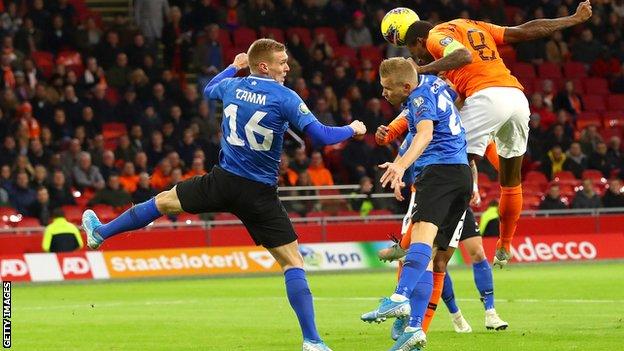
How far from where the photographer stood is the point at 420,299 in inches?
448

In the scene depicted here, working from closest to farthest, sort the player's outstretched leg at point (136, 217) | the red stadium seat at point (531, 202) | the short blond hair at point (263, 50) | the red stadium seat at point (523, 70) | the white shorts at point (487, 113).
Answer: the short blond hair at point (263, 50) < the player's outstretched leg at point (136, 217) < the white shorts at point (487, 113) < the red stadium seat at point (531, 202) < the red stadium seat at point (523, 70)

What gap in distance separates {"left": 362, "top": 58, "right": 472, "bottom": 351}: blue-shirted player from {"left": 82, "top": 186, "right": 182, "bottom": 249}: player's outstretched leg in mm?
2058

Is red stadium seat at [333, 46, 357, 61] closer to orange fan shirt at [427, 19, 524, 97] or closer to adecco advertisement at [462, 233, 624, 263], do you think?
adecco advertisement at [462, 233, 624, 263]

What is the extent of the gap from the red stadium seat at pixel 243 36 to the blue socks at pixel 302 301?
2229 centimetres

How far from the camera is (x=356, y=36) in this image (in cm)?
3509

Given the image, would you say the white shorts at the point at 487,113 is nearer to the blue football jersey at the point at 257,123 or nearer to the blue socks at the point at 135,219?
the blue football jersey at the point at 257,123

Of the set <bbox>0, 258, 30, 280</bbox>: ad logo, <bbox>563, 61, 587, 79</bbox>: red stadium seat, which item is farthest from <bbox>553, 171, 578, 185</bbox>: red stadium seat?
<bbox>0, 258, 30, 280</bbox>: ad logo

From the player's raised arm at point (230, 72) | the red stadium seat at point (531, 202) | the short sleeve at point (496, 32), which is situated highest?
the player's raised arm at point (230, 72)

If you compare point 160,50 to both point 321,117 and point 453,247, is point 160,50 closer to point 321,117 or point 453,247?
point 321,117

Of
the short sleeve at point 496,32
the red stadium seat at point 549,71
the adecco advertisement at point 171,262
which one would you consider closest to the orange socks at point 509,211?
the short sleeve at point 496,32

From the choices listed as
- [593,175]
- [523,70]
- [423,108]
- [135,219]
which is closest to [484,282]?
[423,108]

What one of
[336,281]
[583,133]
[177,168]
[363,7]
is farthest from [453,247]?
[363,7]

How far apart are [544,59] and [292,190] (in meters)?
10.8

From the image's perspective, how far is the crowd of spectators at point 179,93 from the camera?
1104 inches
